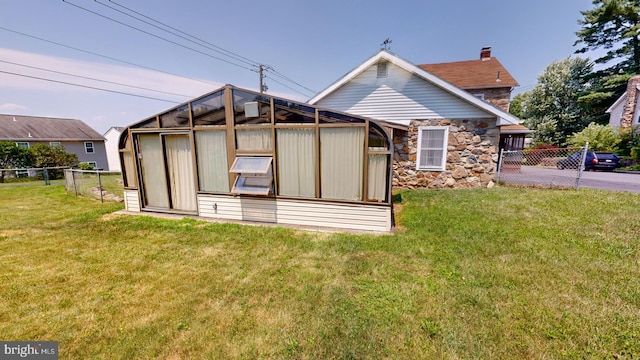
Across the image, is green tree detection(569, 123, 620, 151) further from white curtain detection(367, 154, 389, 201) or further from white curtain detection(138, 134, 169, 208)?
white curtain detection(138, 134, 169, 208)

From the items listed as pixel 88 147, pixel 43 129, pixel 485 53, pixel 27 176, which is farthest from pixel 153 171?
pixel 43 129

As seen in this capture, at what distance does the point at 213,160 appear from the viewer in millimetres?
6270

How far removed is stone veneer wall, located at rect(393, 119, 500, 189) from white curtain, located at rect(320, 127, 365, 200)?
4.50m

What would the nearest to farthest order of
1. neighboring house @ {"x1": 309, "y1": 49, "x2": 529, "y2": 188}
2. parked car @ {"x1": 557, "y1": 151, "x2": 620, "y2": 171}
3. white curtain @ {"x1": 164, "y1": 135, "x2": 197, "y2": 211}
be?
1. white curtain @ {"x1": 164, "y1": 135, "x2": 197, "y2": 211}
2. neighboring house @ {"x1": 309, "y1": 49, "x2": 529, "y2": 188}
3. parked car @ {"x1": 557, "y1": 151, "x2": 620, "y2": 171}

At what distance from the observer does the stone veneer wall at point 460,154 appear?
8.35 metres

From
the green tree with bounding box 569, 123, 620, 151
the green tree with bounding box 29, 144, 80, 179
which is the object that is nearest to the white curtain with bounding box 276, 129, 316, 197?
the green tree with bounding box 29, 144, 80, 179

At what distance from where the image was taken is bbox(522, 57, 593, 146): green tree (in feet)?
70.4

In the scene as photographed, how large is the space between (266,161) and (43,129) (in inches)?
1273

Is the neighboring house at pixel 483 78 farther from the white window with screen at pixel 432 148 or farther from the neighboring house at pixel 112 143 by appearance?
the neighboring house at pixel 112 143

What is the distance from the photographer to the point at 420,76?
8531 millimetres

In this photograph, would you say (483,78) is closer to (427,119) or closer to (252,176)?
(427,119)

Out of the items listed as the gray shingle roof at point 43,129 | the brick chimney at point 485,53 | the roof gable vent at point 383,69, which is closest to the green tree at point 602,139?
the brick chimney at point 485,53

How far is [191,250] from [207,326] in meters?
2.35

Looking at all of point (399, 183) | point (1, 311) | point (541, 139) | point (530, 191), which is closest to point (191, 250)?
point (1, 311)
